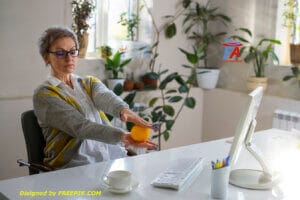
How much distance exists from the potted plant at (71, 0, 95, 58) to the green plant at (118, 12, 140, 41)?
0.47 metres

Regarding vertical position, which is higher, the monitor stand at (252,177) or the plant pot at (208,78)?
the plant pot at (208,78)

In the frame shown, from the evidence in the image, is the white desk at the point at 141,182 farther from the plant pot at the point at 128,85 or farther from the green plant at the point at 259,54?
the green plant at the point at 259,54

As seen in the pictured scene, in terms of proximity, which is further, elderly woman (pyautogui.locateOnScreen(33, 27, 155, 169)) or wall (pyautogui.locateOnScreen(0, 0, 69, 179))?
wall (pyautogui.locateOnScreen(0, 0, 69, 179))

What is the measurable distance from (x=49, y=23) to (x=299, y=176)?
2431mm

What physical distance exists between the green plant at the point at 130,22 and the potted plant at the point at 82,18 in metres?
0.47

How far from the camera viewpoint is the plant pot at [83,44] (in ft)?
12.2

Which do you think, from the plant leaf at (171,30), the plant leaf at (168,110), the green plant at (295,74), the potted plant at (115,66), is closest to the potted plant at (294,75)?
the green plant at (295,74)

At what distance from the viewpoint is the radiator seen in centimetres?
361

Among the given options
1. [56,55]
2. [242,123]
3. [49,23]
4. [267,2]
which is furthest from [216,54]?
[242,123]

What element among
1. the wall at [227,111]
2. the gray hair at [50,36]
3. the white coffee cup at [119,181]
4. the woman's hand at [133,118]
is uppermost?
the gray hair at [50,36]

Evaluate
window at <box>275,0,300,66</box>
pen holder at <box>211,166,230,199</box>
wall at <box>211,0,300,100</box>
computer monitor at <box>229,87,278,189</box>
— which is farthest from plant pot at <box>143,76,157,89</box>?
pen holder at <box>211,166,230,199</box>

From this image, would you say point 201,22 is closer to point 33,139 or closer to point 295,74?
point 295,74

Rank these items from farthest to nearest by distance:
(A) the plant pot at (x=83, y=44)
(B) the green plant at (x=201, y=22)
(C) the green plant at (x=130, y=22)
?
(B) the green plant at (x=201, y=22) → (C) the green plant at (x=130, y=22) → (A) the plant pot at (x=83, y=44)

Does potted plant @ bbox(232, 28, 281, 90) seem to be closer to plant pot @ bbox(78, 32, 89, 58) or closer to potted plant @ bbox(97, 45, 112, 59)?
potted plant @ bbox(97, 45, 112, 59)
